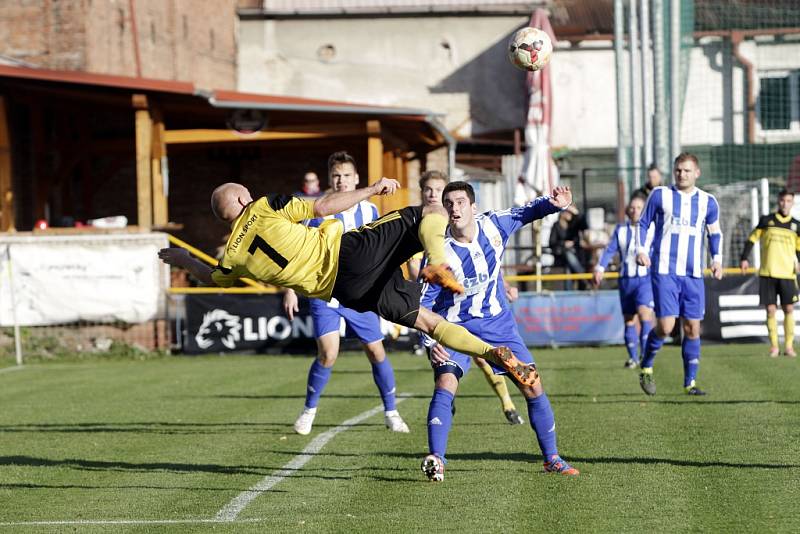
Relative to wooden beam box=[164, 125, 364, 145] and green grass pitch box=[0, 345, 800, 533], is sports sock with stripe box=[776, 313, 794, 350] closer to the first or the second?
green grass pitch box=[0, 345, 800, 533]

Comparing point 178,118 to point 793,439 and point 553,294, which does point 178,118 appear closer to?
point 553,294

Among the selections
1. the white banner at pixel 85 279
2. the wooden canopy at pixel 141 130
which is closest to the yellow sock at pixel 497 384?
the white banner at pixel 85 279

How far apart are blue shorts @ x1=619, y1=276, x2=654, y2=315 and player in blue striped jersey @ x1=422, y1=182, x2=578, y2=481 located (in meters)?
7.98

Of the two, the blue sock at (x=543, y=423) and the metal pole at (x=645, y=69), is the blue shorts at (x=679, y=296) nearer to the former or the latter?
the blue sock at (x=543, y=423)

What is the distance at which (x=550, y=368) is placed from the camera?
53.0ft

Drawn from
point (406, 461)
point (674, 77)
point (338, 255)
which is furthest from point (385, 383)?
point (674, 77)

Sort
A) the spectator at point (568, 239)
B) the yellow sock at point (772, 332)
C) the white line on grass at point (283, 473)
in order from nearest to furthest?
the white line on grass at point (283, 473) → the yellow sock at point (772, 332) → the spectator at point (568, 239)

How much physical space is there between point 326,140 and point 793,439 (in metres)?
17.5

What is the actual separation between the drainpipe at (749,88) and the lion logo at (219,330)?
A: 17577 millimetres

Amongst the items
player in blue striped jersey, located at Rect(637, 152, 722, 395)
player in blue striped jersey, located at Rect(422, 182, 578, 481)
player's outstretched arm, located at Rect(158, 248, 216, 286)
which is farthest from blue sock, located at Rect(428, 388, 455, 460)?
player in blue striped jersey, located at Rect(637, 152, 722, 395)

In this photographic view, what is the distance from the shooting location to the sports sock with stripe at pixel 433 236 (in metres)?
6.73

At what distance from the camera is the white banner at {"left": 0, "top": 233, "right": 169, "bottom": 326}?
69.3ft

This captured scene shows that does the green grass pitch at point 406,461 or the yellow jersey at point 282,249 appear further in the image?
the yellow jersey at point 282,249

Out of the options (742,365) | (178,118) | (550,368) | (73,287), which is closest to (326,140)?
(178,118)
